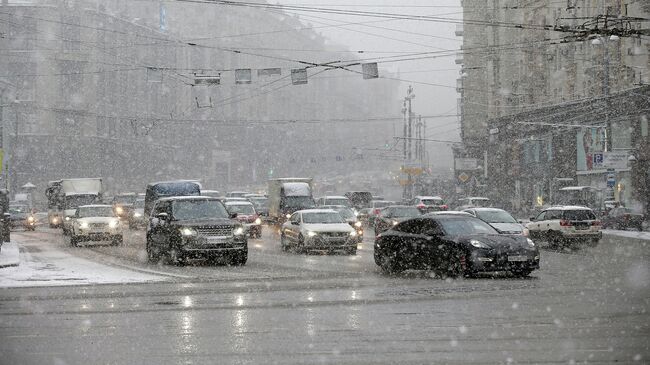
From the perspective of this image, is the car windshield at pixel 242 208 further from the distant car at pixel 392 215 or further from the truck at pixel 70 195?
the truck at pixel 70 195

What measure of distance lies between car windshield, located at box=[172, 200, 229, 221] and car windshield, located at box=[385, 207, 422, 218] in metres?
15.6

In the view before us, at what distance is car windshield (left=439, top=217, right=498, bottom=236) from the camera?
20750mm

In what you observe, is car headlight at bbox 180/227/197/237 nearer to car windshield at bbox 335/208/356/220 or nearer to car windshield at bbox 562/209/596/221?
car windshield at bbox 335/208/356/220

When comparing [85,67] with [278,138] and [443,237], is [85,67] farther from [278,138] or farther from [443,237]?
[443,237]

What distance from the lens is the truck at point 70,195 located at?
5247cm

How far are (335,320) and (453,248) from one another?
785cm

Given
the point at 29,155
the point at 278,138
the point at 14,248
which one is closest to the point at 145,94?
the point at 29,155

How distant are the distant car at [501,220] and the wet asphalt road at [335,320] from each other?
899cm

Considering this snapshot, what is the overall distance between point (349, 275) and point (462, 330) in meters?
10.0

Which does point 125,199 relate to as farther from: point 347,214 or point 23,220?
point 347,214

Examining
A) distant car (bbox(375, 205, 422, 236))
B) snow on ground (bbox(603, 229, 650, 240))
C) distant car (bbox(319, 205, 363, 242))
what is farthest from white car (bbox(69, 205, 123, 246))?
snow on ground (bbox(603, 229, 650, 240))

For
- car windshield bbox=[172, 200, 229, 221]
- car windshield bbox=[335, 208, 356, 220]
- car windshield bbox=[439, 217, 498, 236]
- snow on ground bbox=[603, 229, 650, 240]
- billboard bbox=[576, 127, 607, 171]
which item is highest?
billboard bbox=[576, 127, 607, 171]

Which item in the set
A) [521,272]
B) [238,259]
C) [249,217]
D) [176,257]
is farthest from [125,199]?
[521,272]

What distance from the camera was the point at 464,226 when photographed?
21.1m
